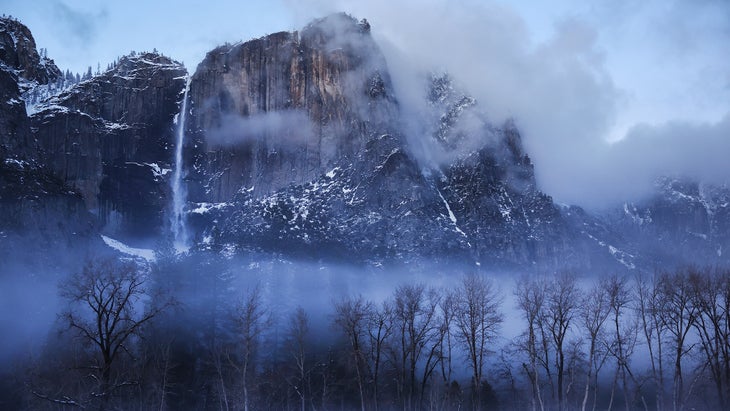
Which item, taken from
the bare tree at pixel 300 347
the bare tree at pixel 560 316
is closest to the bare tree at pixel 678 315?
the bare tree at pixel 560 316

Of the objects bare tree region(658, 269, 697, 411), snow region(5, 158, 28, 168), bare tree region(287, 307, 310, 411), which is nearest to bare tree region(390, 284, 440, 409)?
bare tree region(287, 307, 310, 411)

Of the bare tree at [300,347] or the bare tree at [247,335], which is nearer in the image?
the bare tree at [247,335]

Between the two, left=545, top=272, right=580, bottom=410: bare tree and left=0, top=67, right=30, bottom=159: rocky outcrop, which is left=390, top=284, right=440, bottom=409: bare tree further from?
left=0, top=67, right=30, bottom=159: rocky outcrop

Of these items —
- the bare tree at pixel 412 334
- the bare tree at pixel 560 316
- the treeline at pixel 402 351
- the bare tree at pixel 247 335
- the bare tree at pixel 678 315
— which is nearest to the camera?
the bare tree at pixel 678 315

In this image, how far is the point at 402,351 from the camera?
220 ft

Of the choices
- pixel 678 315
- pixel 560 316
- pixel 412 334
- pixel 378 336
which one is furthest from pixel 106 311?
pixel 678 315

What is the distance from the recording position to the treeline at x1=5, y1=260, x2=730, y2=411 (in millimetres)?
52281

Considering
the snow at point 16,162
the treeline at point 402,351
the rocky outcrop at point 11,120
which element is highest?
the rocky outcrop at point 11,120

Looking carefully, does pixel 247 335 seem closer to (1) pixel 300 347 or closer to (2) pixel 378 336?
(1) pixel 300 347

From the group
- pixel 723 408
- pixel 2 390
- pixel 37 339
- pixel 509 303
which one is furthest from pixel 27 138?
pixel 723 408

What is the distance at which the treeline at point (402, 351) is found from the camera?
52281 mm

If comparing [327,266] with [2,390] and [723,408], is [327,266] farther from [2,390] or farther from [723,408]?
[723,408]

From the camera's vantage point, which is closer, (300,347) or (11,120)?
(300,347)

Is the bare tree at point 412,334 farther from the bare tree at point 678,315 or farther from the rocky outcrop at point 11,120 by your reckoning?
the rocky outcrop at point 11,120
